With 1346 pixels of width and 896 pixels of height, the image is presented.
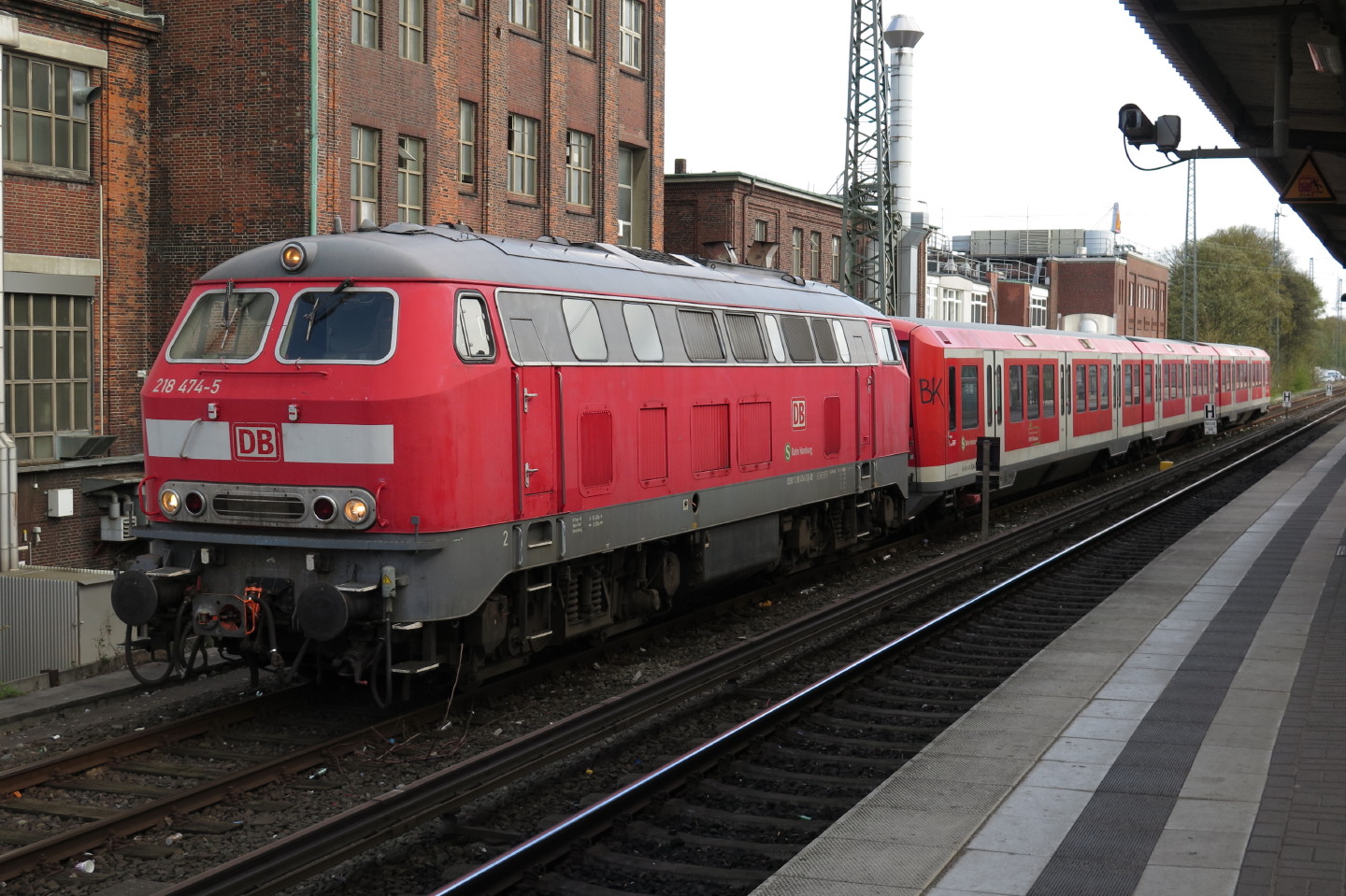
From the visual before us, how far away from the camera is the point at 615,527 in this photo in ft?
37.3

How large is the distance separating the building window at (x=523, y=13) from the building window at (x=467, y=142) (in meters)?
2.37

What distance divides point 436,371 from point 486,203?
17430 mm

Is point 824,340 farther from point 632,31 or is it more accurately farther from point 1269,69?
point 632,31

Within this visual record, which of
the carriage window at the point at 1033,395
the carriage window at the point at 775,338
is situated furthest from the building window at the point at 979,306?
the carriage window at the point at 775,338

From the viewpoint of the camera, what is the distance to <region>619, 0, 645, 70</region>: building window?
104ft

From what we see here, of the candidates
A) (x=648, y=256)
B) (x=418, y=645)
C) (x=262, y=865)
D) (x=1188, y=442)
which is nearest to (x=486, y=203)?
(x=648, y=256)

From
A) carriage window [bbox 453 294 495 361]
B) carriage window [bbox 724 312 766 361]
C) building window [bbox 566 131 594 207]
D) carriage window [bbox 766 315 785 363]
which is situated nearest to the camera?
carriage window [bbox 453 294 495 361]

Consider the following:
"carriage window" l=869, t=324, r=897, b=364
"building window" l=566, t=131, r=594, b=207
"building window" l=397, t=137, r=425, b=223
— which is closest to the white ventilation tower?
"building window" l=566, t=131, r=594, b=207

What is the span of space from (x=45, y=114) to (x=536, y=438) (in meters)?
12.2

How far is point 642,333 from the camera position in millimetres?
11969

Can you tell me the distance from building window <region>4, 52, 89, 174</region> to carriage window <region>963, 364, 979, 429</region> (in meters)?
13.7

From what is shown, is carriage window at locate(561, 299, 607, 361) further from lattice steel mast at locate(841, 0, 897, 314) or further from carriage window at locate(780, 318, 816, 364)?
lattice steel mast at locate(841, 0, 897, 314)

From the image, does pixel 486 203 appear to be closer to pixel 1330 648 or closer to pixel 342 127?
pixel 342 127

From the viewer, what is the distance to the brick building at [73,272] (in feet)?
59.6
